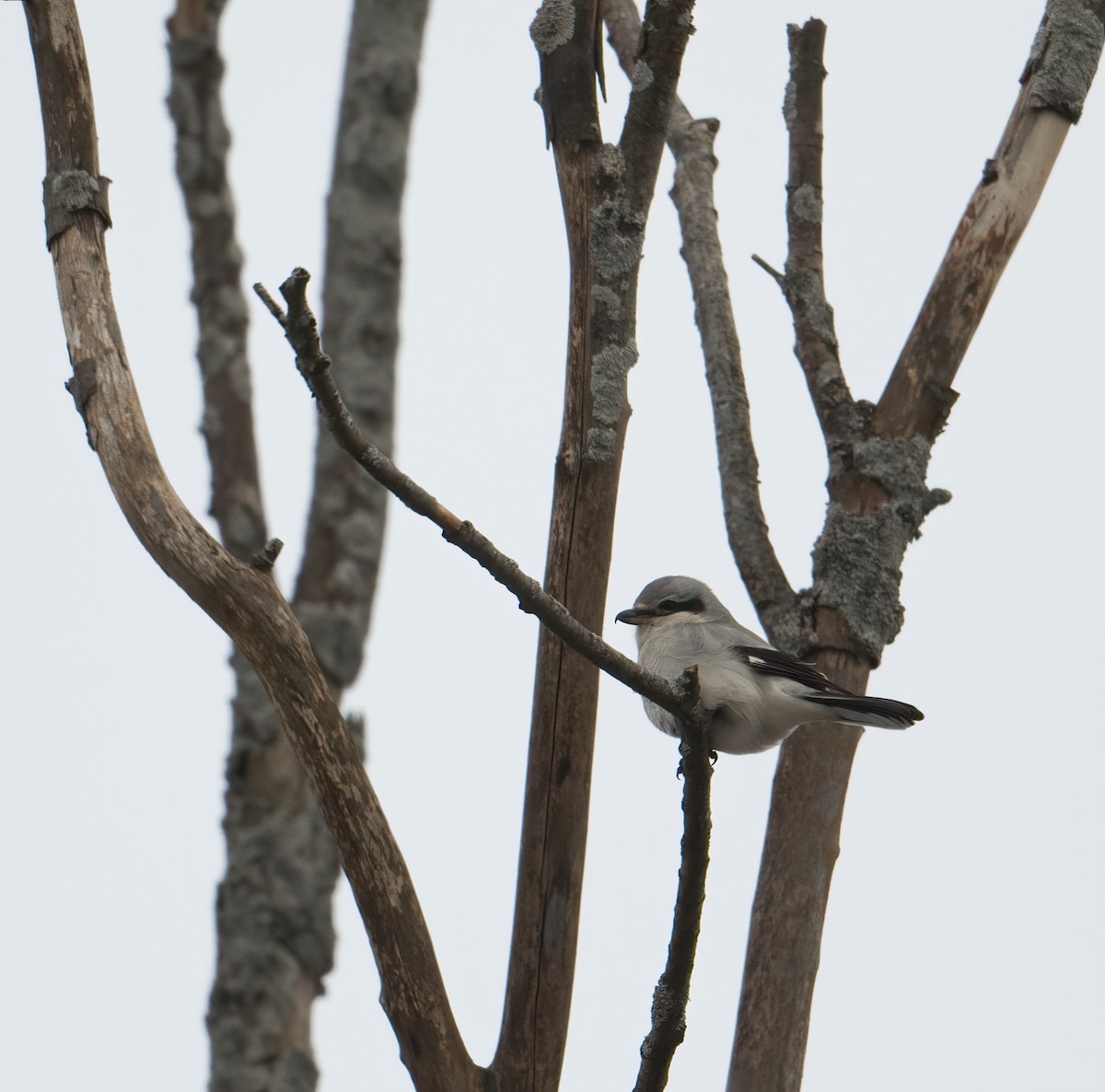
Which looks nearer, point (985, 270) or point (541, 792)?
point (541, 792)

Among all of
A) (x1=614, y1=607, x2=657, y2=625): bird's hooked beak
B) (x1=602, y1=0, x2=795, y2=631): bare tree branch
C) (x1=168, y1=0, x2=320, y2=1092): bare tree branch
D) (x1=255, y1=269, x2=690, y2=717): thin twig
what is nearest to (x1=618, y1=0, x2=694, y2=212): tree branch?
(x1=602, y1=0, x2=795, y2=631): bare tree branch

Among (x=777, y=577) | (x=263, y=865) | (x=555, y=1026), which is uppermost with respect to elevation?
(x=777, y=577)

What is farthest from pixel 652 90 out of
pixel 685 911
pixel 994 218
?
pixel 685 911

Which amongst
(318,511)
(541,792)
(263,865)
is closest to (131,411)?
(541,792)

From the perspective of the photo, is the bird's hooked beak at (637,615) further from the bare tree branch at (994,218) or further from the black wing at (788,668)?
the bare tree branch at (994,218)

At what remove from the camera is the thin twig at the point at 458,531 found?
242 cm

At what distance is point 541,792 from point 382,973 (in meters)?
0.51

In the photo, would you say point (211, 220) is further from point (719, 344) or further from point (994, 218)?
point (994, 218)

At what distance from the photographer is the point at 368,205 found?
750 centimetres

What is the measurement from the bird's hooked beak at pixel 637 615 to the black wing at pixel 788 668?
2.08ft

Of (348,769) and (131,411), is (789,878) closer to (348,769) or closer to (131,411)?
(348,769)

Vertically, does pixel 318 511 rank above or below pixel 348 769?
above

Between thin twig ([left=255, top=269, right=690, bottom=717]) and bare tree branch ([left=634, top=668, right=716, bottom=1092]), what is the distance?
171 mm

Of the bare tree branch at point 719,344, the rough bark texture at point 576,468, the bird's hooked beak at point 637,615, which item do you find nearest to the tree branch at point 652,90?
the rough bark texture at point 576,468
